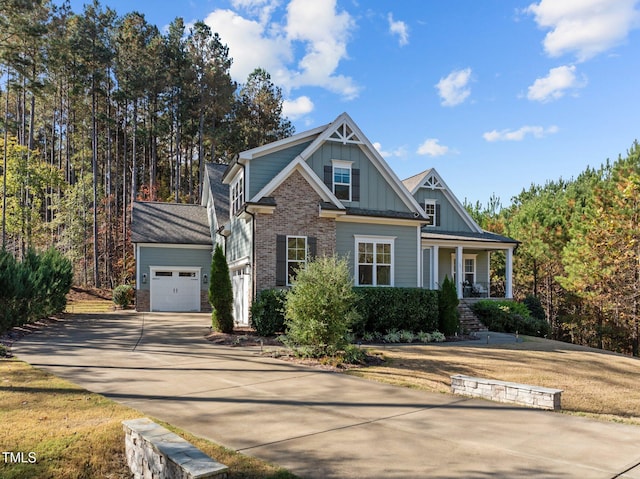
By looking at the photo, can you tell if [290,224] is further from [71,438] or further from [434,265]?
[71,438]

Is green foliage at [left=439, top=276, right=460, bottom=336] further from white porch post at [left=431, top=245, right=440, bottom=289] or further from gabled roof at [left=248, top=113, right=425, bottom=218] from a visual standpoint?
white porch post at [left=431, top=245, right=440, bottom=289]

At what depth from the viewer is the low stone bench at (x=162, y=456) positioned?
4201 mm

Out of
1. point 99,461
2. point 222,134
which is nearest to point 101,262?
point 222,134

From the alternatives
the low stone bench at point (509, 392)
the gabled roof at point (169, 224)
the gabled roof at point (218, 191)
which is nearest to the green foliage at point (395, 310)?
the low stone bench at point (509, 392)

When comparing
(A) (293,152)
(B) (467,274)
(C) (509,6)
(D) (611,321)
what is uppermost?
(C) (509,6)

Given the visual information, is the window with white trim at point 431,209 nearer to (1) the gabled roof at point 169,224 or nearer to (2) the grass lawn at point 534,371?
(2) the grass lawn at point 534,371

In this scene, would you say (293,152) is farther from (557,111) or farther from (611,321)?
(611,321)

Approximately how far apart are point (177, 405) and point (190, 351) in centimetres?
572

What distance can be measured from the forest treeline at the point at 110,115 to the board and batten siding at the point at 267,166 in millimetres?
20495

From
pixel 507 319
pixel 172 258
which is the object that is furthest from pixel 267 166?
pixel 507 319

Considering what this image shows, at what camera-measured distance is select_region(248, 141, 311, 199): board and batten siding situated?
715 inches

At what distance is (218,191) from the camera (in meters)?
26.5

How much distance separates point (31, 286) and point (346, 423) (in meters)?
14.9

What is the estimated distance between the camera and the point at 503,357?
1384cm
